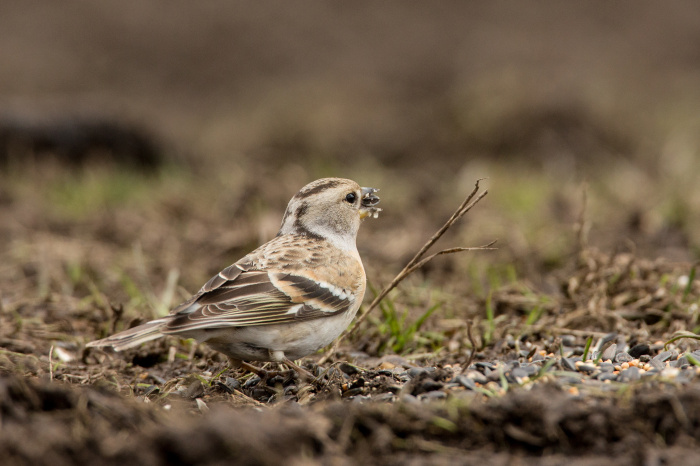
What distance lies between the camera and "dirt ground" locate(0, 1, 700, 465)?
3725 mm

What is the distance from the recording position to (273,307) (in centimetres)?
502

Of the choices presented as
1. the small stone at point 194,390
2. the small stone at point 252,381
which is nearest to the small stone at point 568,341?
the small stone at point 252,381

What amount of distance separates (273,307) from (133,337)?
81cm

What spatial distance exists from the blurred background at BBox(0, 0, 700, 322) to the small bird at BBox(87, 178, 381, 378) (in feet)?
5.09

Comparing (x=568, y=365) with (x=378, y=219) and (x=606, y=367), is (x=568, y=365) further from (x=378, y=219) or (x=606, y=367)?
(x=378, y=219)

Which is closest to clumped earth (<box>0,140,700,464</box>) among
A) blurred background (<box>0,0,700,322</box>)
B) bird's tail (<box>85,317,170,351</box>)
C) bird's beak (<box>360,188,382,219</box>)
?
blurred background (<box>0,0,700,322</box>)

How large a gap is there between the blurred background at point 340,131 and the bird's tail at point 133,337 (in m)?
1.79

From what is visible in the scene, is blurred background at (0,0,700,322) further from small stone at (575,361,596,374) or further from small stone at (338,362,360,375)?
small stone at (338,362,360,375)

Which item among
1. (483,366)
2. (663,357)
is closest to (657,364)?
(663,357)

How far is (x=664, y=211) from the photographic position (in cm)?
862

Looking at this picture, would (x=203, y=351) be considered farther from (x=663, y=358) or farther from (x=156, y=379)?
(x=663, y=358)

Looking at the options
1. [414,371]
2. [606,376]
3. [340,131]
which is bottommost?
[414,371]

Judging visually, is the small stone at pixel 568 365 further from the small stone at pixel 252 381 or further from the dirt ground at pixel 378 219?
the small stone at pixel 252 381

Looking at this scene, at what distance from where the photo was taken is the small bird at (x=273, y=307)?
4797 millimetres
